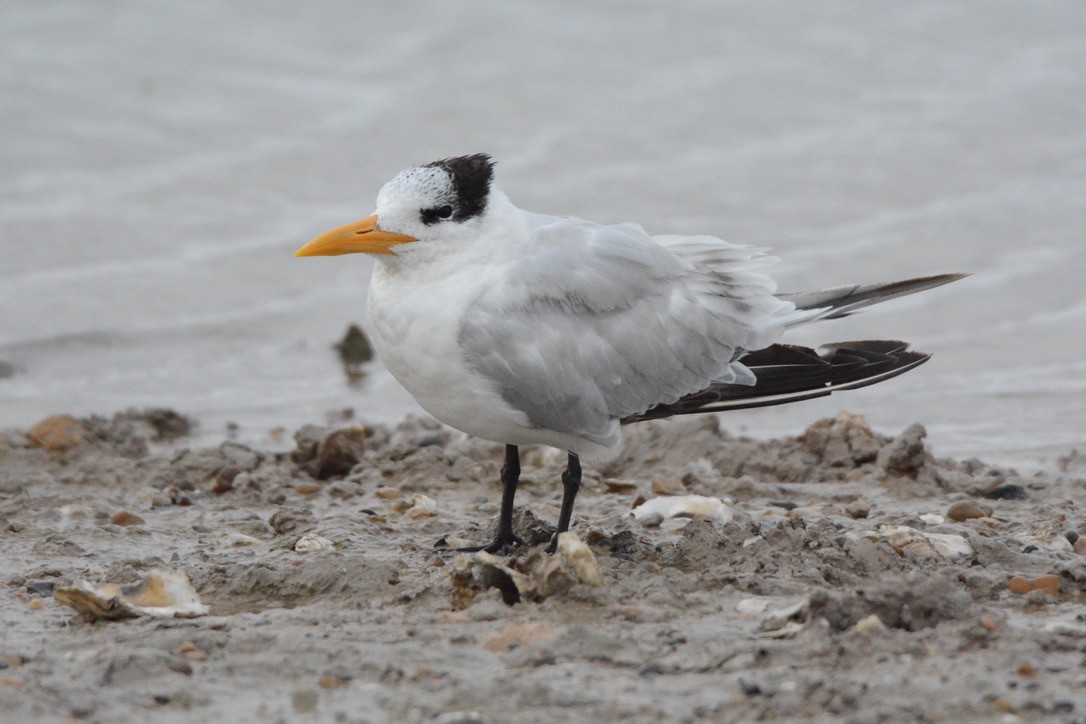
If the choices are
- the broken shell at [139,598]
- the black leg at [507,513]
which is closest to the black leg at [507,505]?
the black leg at [507,513]

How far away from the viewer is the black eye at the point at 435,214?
4.95 metres

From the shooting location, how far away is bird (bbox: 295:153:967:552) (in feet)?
15.7

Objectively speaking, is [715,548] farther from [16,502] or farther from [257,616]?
[16,502]

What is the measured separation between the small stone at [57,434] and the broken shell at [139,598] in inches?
97.1

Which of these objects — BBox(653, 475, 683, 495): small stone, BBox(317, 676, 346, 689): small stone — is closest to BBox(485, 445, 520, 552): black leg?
BBox(653, 475, 683, 495): small stone

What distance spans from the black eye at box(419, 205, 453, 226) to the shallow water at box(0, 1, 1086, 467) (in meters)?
2.89

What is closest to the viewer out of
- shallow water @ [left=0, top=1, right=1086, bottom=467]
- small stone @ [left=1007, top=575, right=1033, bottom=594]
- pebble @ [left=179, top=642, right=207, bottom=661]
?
pebble @ [left=179, top=642, right=207, bottom=661]

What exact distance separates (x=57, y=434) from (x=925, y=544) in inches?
160

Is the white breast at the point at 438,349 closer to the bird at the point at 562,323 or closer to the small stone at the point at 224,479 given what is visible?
the bird at the point at 562,323

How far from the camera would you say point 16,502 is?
221 inches

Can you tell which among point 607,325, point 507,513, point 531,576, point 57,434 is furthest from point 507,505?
point 57,434

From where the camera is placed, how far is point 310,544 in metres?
4.94

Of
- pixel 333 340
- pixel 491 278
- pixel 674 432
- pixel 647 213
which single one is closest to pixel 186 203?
pixel 333 340

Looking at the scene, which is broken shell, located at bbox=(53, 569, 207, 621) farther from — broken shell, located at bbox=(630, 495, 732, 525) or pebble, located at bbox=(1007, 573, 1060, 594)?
pebble, located at bbox=(1007, 573, 1060, 594)
